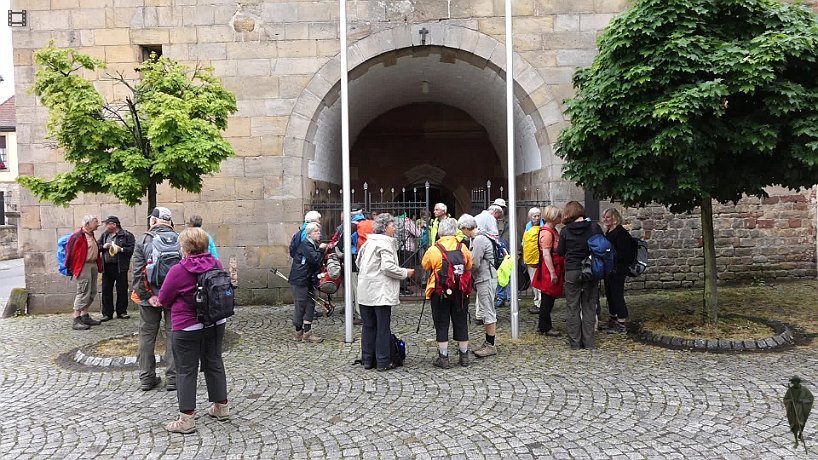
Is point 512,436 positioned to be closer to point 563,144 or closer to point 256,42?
point 563,144

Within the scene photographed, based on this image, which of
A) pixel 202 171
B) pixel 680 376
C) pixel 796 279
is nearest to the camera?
pixel 680 376

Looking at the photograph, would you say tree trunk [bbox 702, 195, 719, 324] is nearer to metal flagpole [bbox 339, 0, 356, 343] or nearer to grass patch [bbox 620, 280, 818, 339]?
grass patch [bbox 620, 280, 818, 339]

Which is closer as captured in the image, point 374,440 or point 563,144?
point 374,440

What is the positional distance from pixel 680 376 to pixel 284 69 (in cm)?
725

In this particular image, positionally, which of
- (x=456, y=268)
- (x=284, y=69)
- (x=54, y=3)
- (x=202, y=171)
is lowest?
(x=456, y=268)

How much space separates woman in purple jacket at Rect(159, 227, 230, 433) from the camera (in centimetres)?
429

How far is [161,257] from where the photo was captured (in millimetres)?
5113

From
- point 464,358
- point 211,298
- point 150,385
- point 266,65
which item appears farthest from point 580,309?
point 266,65

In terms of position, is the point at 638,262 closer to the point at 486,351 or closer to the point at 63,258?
the point at 486,351

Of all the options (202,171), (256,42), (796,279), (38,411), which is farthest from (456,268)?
A: (796,279)

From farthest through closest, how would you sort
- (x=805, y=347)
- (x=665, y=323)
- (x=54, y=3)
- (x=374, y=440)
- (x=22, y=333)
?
(x=54, y=3) → (x=22, y=333) → (x=665, y=323) → (x=805, y=347) → (x=374, y=440)

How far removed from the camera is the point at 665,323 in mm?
7238

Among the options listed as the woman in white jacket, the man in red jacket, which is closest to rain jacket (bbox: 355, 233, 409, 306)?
the woman in white jacket

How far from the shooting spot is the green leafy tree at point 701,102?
5805 millimetres
